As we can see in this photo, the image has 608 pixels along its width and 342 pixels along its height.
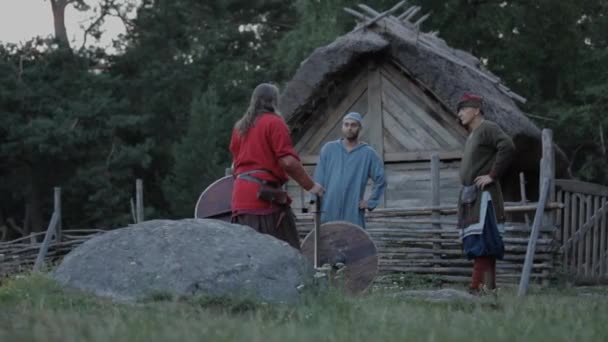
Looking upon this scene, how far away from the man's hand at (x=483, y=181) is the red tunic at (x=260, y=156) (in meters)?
1.63

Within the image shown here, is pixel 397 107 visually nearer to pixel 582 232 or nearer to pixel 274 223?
pixel 582 232

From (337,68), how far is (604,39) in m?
11.1

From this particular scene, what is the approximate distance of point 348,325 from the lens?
15.6 feet

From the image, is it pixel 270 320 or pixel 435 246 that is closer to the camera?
pixel 270 320

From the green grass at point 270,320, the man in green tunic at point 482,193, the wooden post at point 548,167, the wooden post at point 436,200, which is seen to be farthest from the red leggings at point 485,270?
the wooden post at point 436,200

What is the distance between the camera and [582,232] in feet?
41.9

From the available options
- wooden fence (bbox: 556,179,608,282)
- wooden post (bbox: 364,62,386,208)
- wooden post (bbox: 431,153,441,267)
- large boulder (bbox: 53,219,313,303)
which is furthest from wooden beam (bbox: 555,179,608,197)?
large boulder (bbox: 53,219,313,303)

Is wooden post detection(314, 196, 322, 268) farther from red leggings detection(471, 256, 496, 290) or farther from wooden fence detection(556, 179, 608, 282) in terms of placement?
wooden fence detection(556, 179, 608, 282)

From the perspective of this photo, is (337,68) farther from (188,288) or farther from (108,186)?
(108,186)

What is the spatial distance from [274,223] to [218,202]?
2.49 feet

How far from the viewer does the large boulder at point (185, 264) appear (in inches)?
232

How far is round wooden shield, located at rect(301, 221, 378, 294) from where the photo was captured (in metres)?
8.12

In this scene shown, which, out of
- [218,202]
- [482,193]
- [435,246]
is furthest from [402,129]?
[218,202]

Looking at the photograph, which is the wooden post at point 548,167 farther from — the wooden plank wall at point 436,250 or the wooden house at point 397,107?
the wooden house at point 397,107
